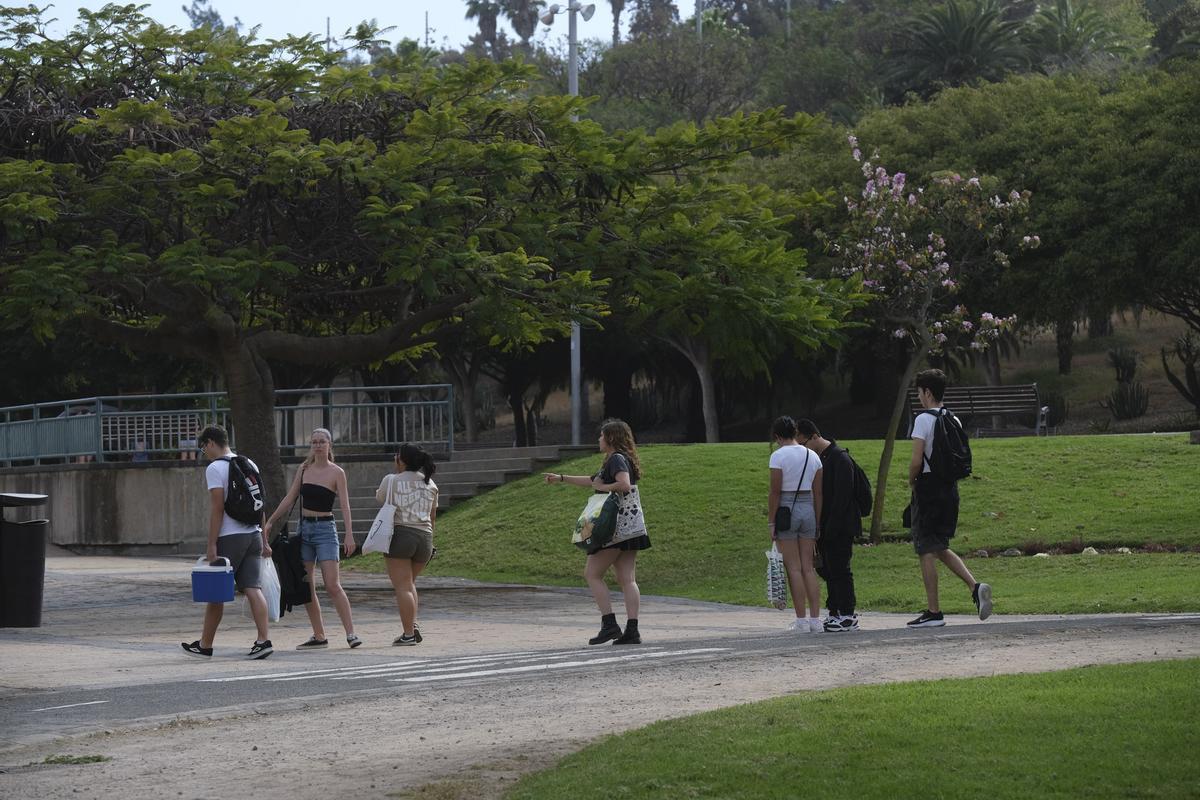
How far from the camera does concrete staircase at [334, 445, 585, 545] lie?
28.9 metres

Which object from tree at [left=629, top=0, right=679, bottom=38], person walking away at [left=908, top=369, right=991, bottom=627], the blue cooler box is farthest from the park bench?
tree at [left=629, top=0, right=679, bottom=38]

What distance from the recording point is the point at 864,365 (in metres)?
52.0

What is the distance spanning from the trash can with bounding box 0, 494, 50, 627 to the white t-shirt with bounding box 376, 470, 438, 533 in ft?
8.83

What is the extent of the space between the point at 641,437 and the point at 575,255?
127ft

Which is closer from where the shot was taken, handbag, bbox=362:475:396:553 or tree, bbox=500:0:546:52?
handbag, bbox=362:475:396:553

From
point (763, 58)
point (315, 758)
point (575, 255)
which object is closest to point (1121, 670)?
point (315, 758)

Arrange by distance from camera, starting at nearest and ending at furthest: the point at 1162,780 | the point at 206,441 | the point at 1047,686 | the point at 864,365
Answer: the point at 1162,780, the point at 1047,686, the point at 206,441, the point at 864,365

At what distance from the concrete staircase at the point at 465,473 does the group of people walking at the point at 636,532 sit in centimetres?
1477

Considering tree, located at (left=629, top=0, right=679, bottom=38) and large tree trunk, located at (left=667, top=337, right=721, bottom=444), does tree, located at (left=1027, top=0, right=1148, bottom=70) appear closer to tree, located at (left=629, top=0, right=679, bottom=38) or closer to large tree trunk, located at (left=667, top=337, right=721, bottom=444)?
large tree trunk, located at (left=667, top=337, right=721, bottom=444)

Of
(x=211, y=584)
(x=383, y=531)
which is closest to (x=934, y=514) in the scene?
(x=383, y=531)

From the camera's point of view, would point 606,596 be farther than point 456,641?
No

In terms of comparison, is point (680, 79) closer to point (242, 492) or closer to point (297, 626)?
point (297, 626)

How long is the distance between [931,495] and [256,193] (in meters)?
9.33

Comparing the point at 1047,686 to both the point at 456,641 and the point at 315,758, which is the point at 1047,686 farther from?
the point at 456,641
